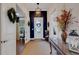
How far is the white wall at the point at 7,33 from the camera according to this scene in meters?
2.23

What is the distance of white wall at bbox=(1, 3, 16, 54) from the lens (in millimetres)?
2234

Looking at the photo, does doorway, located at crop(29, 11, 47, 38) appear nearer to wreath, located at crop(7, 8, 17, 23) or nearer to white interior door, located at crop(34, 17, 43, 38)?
white interior door, located at crop(34, 17, 43, 38)

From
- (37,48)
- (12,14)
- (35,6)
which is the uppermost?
(35,6)

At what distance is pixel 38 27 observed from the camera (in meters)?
2.28

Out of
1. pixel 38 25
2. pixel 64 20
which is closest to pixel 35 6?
pixel 38 25

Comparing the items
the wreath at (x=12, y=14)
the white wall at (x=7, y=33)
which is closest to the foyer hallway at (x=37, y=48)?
the white wall at (x=7, y=33)

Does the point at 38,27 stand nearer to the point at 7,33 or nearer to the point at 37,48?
the point at 37,48

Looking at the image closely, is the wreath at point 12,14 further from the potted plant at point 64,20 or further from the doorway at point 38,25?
the potted plant at point 64,20

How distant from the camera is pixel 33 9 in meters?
2.23

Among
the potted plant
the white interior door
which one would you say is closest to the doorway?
the white interior door

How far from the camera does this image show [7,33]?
2.24 m

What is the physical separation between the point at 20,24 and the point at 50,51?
636 mm

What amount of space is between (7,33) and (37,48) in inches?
20.8

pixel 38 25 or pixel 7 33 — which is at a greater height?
pixel 38 25
